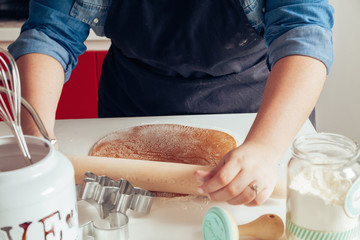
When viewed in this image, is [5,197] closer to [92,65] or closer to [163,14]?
[163,14]

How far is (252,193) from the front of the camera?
1.83 ft

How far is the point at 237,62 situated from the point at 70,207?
1.96ft

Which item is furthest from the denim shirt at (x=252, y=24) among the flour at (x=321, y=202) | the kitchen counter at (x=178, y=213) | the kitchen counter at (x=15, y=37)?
the kitchen counter at (x=15, y=37)

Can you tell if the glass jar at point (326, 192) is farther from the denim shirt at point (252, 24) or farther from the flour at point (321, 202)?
the denim shirt at point (252, 24)

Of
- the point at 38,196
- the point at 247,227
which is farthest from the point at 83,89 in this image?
the point at 38,196

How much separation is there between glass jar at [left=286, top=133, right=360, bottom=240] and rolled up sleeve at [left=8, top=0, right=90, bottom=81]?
0.53 meters

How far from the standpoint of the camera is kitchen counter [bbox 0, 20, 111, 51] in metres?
1.72

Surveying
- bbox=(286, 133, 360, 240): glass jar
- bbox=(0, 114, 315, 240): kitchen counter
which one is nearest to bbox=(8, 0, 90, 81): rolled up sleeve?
bbox=(0, 114, 315, 240): kitchen counter

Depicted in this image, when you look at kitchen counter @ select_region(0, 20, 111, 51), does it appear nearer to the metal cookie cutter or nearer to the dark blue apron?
the dark blue apron

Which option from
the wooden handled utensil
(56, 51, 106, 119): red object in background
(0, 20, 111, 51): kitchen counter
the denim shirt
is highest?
the denim shirt

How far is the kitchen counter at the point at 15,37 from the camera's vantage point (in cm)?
172

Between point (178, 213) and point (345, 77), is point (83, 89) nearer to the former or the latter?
point (345, 77)

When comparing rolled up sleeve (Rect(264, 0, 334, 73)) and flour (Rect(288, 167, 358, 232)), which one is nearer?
flour (Rect(288, 167, 358, 232))

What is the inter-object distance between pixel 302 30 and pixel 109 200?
0.39 m
